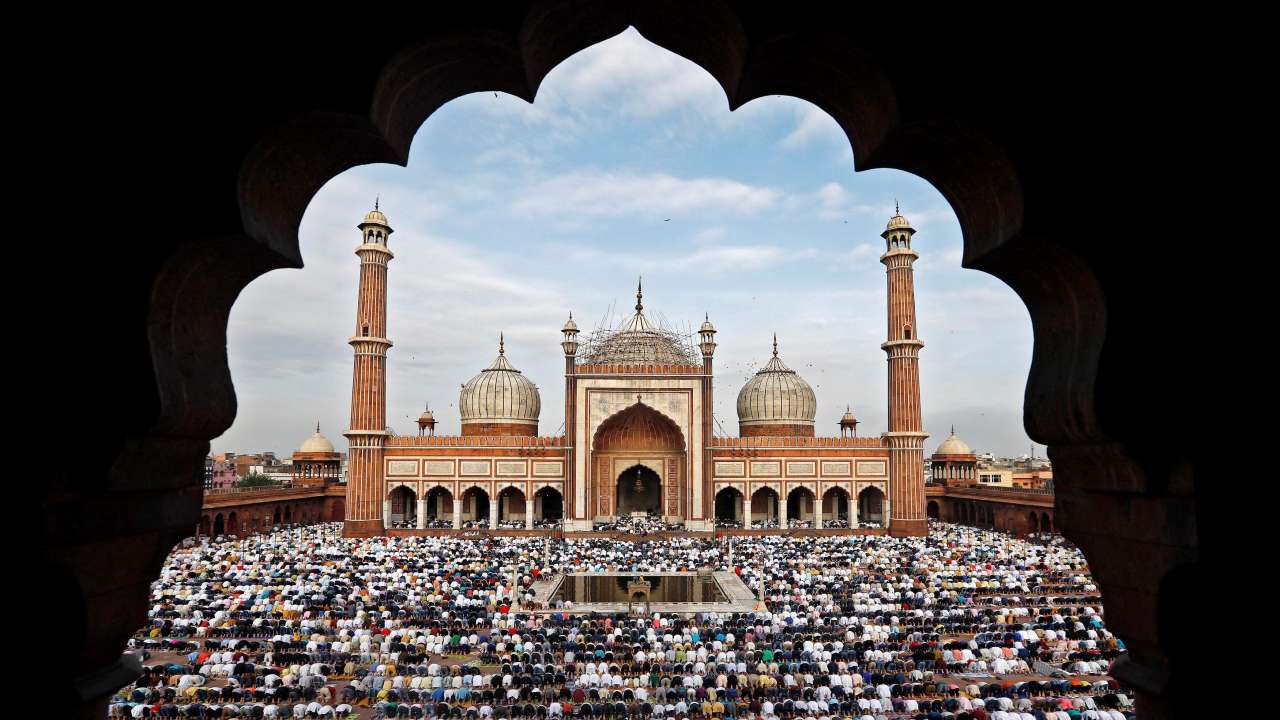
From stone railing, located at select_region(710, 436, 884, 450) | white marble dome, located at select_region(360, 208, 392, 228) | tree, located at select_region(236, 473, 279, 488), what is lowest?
tree, located at select_region(236, 473, 279, 488)

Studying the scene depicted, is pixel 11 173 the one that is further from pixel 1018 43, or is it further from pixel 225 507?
pixel 225 507

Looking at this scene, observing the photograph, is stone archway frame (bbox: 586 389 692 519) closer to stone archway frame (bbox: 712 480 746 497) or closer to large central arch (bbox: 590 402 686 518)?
large central arch (bbox: 590 402 686 518)

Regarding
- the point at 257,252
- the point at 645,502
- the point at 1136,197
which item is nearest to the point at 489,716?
the point at 257,252

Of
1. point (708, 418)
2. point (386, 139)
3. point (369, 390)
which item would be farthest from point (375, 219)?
point (386, 139)

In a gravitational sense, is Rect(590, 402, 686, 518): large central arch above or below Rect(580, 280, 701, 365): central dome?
below

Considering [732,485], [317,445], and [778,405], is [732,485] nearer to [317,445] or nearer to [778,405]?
[778,405]

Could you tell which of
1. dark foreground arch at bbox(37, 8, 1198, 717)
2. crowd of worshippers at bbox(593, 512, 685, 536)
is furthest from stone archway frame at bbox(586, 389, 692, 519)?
dark foreground arch at bbox(37, 8, 1198, 717)
